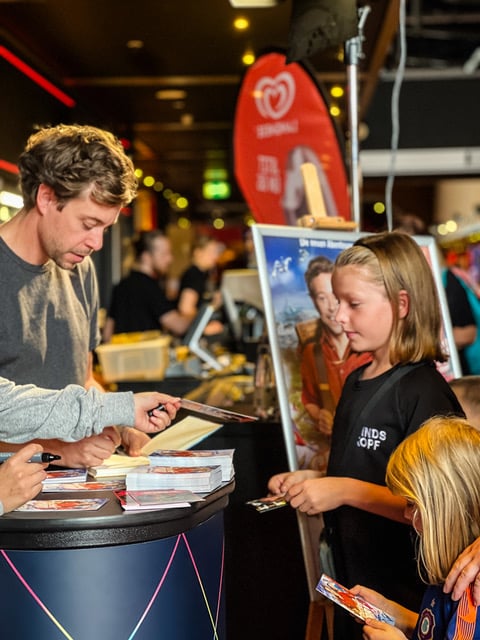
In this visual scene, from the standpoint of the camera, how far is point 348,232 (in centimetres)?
318

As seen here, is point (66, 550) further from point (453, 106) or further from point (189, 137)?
point (453, 106)

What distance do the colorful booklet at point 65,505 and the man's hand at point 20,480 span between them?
2 centimetres

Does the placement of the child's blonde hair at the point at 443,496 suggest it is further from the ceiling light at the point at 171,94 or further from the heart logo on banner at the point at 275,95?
the ceiling light at the point at 171,94

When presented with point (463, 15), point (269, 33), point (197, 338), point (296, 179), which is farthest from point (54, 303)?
point (463, 15)

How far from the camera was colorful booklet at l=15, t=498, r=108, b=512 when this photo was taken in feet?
6.00

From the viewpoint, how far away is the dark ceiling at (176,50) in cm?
610

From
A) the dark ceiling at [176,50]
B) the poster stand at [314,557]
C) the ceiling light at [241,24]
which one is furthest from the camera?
the ceiling light at [241,24]

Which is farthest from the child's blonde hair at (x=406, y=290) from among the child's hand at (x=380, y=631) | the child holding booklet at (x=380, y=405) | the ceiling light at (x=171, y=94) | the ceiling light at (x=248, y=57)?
the ceiling light at (x=171, y=94)

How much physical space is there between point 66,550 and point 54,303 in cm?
94

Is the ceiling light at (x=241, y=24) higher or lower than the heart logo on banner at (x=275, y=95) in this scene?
higher

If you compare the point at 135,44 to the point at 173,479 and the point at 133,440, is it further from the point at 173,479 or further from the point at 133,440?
the point at 173,479

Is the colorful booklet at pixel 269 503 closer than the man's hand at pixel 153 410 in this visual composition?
No

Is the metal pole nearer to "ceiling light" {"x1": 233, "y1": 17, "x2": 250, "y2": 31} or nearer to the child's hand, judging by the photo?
the child's hand

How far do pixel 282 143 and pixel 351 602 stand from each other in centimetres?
292
